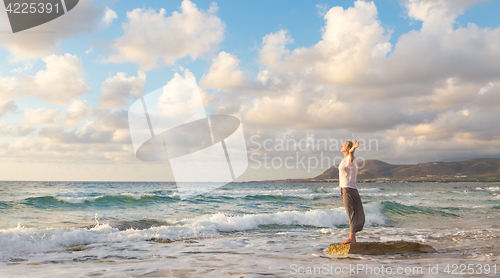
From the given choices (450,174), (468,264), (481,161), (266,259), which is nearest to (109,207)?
(266,259)

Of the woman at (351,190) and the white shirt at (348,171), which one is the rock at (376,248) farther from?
the white shirt at (348,171)

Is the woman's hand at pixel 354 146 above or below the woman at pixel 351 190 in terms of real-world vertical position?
above

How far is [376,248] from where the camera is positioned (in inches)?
230

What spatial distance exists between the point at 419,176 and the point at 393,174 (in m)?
13.1

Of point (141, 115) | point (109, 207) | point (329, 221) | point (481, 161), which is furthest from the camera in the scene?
point (481, 161)

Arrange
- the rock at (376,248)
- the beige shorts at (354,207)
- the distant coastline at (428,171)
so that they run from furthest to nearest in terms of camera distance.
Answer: the distant coastline at (428,171) → the beige shorts at (354,207) → the rock at (376,248)

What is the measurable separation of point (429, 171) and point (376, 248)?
201 m

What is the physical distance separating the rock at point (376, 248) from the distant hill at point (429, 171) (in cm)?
16443

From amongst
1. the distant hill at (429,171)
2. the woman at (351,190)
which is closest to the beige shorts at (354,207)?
the woman at (351,190)

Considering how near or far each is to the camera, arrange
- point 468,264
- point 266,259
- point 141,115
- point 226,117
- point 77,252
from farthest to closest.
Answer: point 226,117
point 141,115
point 77,252
point 266,259
point 468,264

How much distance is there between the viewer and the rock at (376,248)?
229 inches

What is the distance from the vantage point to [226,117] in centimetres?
1055

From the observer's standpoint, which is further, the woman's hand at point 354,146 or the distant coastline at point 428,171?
the distant coastline at point 428,171

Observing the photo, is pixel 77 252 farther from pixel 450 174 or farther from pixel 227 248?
pixel 450 174
